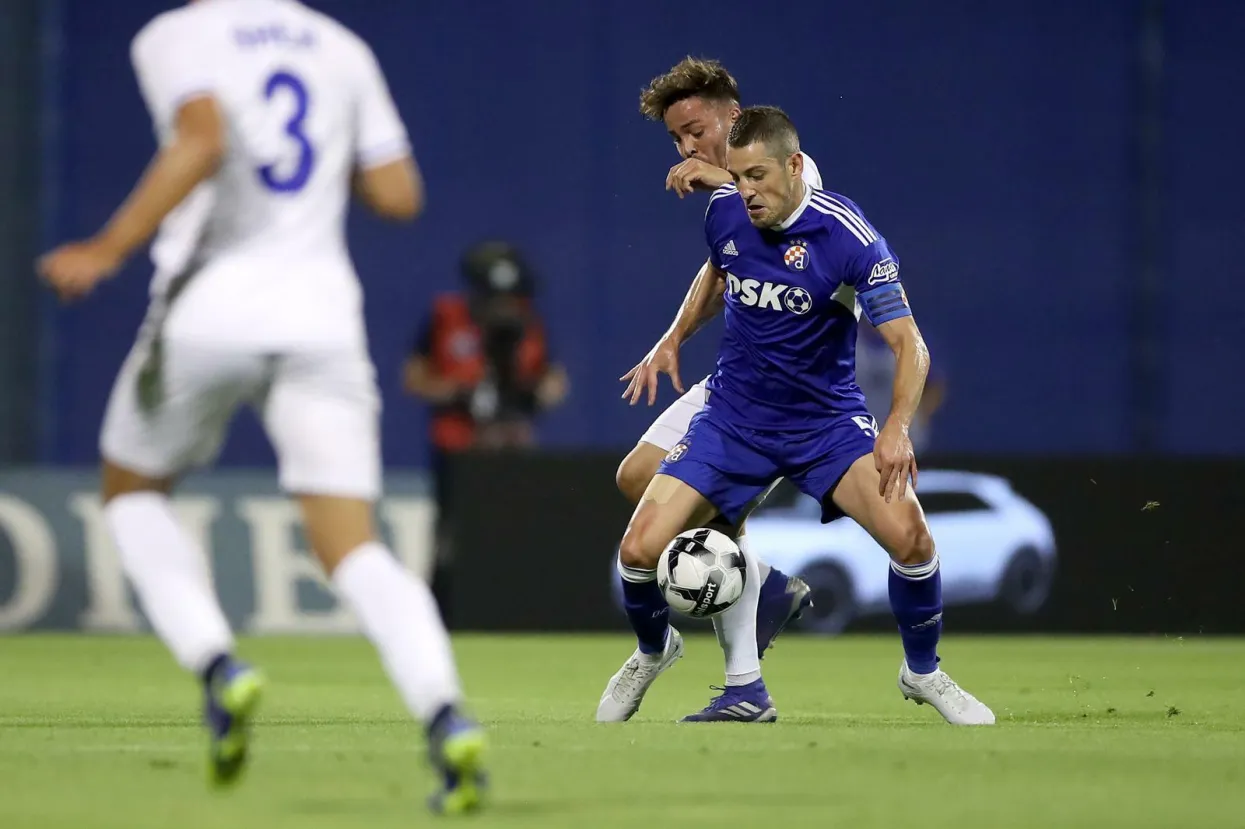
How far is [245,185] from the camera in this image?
4711 millimetres

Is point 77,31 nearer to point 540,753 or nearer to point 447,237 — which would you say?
point 447,237

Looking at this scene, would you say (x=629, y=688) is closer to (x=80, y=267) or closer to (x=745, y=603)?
(x=745, y=603)

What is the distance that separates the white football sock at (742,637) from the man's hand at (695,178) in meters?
1.16

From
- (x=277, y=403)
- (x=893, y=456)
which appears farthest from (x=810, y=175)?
(x=277, y=403)

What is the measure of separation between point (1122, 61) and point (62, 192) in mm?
7471

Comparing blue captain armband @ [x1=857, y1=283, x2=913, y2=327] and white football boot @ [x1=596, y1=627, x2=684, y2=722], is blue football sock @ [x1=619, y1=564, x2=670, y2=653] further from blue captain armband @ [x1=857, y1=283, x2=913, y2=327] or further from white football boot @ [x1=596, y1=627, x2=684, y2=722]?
blue captain armband @ [x1=857, y1=283, x2=913, y2=327]

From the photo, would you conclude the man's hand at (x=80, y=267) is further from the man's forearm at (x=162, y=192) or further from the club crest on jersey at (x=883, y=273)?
the club crest on jersey at (x=883, y=273)

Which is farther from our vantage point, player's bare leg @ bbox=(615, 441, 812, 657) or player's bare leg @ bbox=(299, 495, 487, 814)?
player's bare leg @ bbox=(615, 441, 812, 657)

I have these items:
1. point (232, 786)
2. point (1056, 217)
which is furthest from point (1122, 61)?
point (232, 786)

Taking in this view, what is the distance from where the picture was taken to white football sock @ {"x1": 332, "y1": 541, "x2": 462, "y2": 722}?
176 inches

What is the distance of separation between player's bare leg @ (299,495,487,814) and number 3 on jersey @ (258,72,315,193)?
65cm

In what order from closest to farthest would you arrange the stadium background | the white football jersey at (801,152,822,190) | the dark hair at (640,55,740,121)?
the white football jersey at (801,152,822,190) < the dark hair at (640,55,740,121) < the stadium background

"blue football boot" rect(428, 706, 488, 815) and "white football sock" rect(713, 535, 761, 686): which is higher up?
"blue football boot" rect(428, 706, 488, 815)

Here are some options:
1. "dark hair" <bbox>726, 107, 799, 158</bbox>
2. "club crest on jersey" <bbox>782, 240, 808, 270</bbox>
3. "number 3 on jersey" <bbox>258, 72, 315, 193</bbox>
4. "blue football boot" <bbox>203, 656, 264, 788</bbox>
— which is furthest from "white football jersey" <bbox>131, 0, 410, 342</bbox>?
"club crest on jersey" <bbox>782, 240, 808, 270</bbox>
